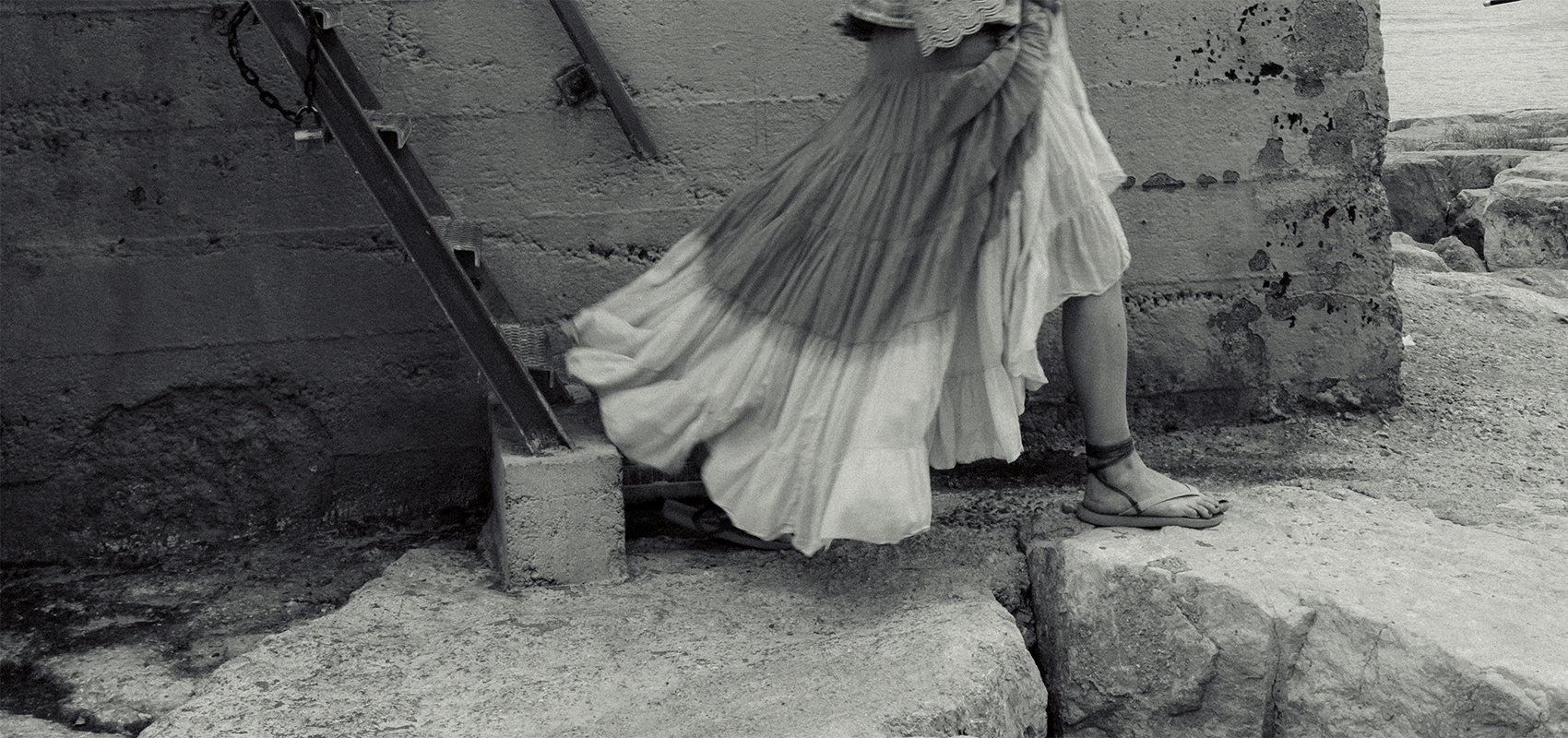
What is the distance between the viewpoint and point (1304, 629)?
8.29ft

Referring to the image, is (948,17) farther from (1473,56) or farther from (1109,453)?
(1473,56)

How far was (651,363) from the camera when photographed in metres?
2.77

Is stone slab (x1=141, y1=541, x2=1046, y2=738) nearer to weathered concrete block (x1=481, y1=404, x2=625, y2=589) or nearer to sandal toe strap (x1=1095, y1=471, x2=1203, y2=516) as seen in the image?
weathered concrete block (x1=481, y1=404, x2=625, y2=589)

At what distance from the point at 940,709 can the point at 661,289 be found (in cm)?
103

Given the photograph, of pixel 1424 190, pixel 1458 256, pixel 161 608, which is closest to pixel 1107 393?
pixel 161 608

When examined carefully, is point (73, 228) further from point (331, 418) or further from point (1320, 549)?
point (1320, 549)

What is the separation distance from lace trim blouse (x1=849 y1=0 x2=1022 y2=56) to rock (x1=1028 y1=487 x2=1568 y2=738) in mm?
991

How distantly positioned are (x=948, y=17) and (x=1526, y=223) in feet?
14.8

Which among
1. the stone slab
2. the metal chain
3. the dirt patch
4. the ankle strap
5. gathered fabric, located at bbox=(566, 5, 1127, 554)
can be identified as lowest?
the dirt patch

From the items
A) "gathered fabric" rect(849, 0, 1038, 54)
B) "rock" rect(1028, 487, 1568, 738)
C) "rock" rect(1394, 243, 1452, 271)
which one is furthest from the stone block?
"gathered fabric" rect(849, 0, 1038, 54)

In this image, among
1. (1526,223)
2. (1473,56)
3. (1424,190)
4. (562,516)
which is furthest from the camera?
(1473,56)

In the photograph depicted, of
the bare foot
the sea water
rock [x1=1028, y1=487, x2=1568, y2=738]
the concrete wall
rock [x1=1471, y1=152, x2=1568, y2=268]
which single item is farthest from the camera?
the sea water

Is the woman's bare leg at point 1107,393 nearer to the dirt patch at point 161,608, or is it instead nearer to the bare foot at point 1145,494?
the bare foot at point 1145,494

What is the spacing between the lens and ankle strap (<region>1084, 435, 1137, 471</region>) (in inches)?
112
